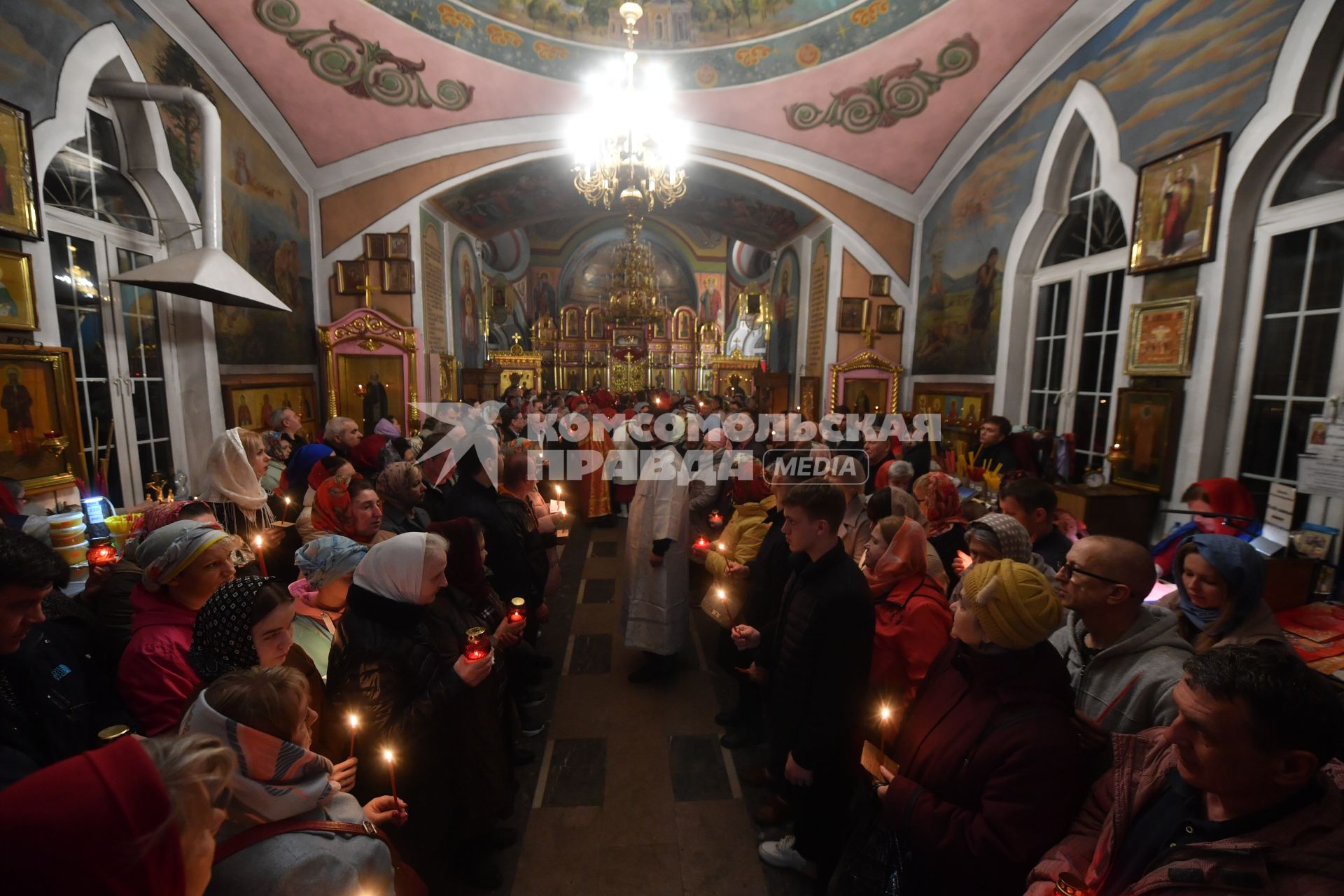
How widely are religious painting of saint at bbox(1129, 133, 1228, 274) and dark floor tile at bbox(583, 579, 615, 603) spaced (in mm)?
6055

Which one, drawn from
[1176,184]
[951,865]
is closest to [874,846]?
[951,865]

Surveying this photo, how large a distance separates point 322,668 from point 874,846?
222 cm

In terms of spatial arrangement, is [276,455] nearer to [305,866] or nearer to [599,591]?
[599,591]

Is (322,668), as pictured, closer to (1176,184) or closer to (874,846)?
(874,846)

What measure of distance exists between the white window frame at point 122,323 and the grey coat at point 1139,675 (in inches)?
288

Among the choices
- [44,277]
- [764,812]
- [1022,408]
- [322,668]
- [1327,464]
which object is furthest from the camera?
[1022,408]

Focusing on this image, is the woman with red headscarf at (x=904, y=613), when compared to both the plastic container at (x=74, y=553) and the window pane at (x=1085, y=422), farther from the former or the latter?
the window pane at (x=1085, y=422)

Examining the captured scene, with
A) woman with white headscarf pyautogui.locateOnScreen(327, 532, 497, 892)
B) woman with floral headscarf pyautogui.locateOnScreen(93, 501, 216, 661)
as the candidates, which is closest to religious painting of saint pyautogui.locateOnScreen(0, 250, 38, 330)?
woman with floral headscarf pyautogui.locateOnScreen(93, 501, 216, 661)

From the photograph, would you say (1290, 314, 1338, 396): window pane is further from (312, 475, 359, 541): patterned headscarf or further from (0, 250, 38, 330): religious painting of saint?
(0, 250, 38, 330): religious painting of saint

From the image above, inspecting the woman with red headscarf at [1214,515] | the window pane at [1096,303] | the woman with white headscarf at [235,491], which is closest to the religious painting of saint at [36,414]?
the woman with white headscarf at [235,491]

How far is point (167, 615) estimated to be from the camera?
1906 millimetres

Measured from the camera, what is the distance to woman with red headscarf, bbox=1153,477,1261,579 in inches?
129

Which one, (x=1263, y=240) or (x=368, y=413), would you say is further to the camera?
(x=368, y=413)

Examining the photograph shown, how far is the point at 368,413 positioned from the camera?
9078mm
